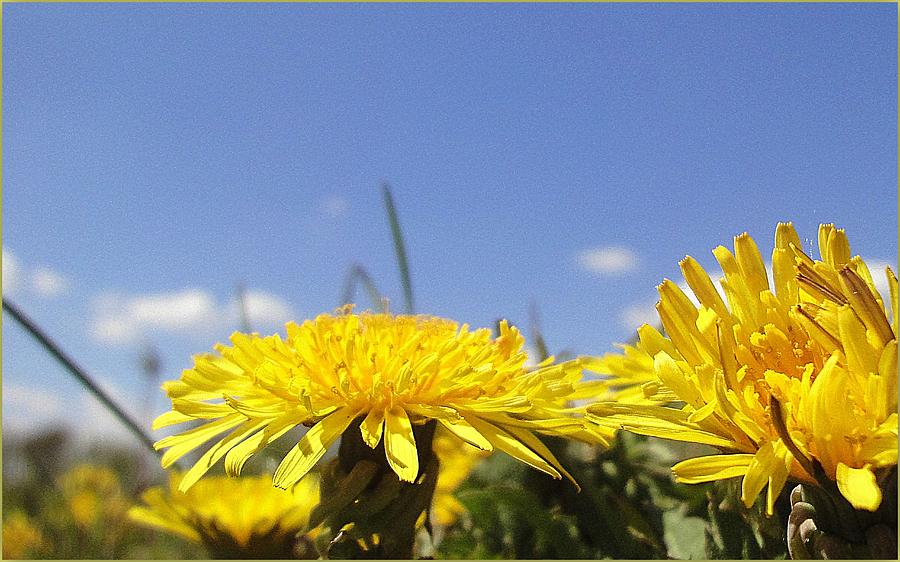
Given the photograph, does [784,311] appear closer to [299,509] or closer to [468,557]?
[468,557]

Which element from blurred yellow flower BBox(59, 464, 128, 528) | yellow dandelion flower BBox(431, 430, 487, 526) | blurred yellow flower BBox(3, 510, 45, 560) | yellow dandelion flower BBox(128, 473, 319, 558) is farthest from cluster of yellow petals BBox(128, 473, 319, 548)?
blurred yellow flower BBox(3, 510, 45, 560)

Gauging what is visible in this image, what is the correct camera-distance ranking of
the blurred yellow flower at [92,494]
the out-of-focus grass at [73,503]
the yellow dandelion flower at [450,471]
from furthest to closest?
the blurred yellow flower at [92,494], the out-of-focus grass at [73,503], the yellow dandelion flower at [450,471]

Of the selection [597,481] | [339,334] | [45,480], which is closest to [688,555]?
[597,481]

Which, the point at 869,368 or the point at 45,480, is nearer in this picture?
the point at 869,368

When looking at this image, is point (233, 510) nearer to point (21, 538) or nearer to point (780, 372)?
point (780, 372)

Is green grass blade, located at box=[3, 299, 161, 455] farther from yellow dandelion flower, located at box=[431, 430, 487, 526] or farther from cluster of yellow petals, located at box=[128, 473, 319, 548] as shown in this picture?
yellow dandelion flower, located at box=[431, 430, 487, 526]

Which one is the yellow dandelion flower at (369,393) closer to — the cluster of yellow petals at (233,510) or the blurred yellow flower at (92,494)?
the cluster of yellow petals at (233,510)

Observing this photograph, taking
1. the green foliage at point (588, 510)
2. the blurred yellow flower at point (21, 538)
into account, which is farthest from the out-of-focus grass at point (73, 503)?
the green foliage at point (588, 510)
